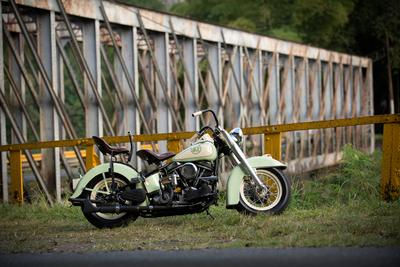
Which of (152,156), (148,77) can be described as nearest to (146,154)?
(152,156)

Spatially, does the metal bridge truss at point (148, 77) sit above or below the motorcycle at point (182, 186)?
above

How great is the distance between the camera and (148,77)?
24.3 m

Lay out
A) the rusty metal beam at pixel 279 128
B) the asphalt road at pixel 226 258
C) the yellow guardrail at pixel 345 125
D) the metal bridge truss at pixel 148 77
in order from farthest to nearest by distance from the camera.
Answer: the metal bridge truss at pixel 148 77 < the rusty metal beam at pixel 279 128 < the yellow guardrail at pixel 345 125 < the asphalt road at pixel 226 258

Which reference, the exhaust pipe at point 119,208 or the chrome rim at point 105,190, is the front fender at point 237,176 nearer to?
the exhaust pipe at point 119,208

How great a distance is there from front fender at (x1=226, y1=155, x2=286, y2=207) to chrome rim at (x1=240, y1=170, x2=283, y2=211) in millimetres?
83

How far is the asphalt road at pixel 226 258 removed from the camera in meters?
6.01

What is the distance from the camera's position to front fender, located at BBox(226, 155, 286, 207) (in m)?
8.51

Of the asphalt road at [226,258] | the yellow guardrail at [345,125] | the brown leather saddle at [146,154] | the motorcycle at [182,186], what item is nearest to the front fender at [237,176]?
the motorcycle at [182,186]

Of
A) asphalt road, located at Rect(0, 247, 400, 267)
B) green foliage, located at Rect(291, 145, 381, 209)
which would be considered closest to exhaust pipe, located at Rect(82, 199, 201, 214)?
asphalt road, located at Rect(0, 247, 400, 267)

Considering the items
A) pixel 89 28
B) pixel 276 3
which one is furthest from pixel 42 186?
pixel 276 3

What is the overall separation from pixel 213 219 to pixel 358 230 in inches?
70.8

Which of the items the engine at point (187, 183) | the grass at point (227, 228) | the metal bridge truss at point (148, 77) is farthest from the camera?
the metal bridge truss at point (148, 77)

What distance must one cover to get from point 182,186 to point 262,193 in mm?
757

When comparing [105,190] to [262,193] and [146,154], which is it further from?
[262,193]
